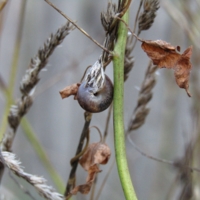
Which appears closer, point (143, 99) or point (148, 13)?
point (148, 13)

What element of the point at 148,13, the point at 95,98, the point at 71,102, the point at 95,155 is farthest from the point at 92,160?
the point at 71,102

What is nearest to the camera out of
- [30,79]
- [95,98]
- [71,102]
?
[95,98]

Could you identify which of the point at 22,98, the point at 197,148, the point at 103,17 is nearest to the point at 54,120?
the point at 197,148

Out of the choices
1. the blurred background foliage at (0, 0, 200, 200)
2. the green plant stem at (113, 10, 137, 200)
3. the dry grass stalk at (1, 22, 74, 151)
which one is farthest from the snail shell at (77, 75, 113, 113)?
the blurred background foliage at (0, 0, 200, 200)

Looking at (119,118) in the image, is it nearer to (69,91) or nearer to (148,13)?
(69,91)

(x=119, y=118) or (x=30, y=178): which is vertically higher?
(x=119, y=118)

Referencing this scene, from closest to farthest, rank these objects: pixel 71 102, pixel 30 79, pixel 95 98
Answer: pixel 95 98 < pixel 30 79 < pixel 71 102

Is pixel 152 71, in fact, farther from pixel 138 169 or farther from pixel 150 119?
pixel 138 169
